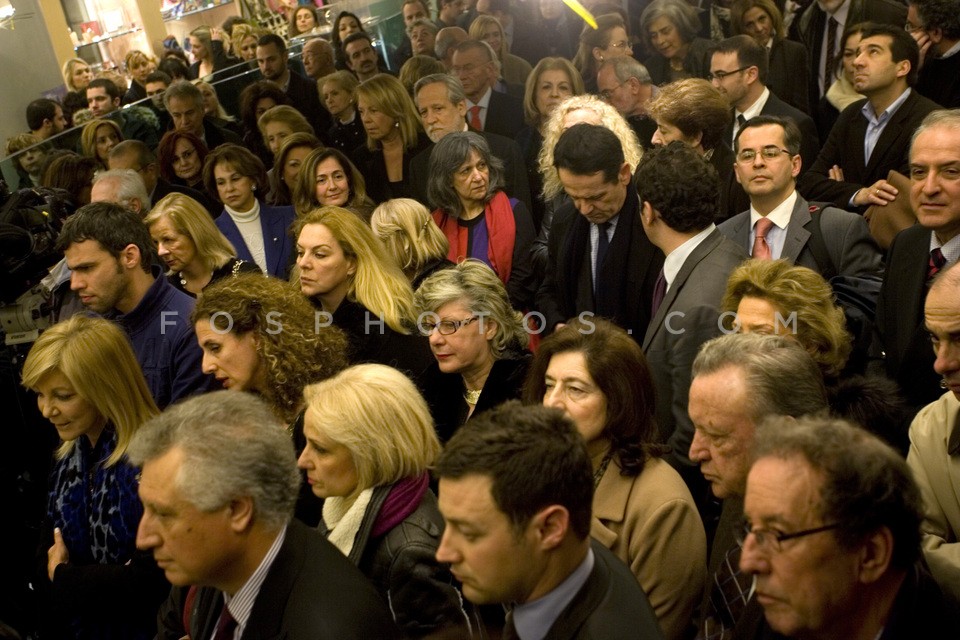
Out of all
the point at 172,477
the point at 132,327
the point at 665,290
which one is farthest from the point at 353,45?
the point at 172,477

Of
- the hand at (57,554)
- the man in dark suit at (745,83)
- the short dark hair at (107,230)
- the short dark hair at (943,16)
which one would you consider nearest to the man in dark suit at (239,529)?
the hand at (57,554)

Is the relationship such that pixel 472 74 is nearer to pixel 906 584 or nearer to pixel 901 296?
pixel 901 296

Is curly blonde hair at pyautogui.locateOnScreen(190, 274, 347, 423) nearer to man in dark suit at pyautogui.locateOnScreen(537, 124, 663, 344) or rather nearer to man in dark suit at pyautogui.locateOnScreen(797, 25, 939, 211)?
man in dark suit at pyautogui.locateOnScreen(537, 124, 663, 344)

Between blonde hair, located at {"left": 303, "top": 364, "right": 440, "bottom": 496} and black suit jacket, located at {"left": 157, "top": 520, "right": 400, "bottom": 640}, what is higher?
blonde hair, located at {"left": 303, "top": 364, "right": 440, "bottom": 496}

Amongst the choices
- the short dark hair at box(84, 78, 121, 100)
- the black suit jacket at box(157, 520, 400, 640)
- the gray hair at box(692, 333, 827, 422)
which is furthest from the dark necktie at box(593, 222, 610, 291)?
the short dark hair at box(84, 78, 121, 100)

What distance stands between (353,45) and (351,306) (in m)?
4.83

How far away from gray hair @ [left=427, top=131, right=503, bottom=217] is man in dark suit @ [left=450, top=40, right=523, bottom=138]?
181 cm

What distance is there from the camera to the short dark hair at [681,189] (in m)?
3.29

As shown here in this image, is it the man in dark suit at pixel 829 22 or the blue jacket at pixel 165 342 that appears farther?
the man in dark suit at pixel 829 22

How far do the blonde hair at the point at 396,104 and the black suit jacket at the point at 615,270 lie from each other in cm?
196

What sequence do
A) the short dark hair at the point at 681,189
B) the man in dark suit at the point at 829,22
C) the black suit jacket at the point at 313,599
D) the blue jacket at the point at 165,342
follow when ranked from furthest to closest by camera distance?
the man in dark suit at the point at 829,22, the blue jacket at the point at 165,342, the short dark hair at the point at 681,189, the black suit jacket at the point at 313,599

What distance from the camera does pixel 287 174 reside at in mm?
5809

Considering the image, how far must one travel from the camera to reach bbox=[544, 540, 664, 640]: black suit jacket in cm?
181

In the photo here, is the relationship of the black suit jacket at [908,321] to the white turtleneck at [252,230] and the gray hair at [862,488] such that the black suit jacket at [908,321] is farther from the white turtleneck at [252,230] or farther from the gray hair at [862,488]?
the white turtleneck at [252,230]
